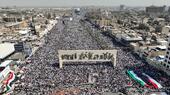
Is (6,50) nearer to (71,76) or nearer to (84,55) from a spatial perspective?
(71,76)

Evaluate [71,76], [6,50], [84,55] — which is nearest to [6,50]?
[6,50]

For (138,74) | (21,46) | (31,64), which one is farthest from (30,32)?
(138,74)

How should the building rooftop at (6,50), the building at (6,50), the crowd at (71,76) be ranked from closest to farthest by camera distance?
1. the crowd at (71,76)
2. the building at (6,50)
3. the building rooftop at (6,50)

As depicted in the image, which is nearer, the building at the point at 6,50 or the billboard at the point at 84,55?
the billboard at the point at 84,55

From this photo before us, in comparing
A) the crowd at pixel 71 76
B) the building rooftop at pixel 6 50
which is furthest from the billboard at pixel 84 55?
the building rooftop at pixel 6 50

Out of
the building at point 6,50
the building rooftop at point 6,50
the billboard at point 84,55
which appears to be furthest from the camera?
the building rooftop at point 6,50

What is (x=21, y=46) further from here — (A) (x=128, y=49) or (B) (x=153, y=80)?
(B) (x=153, y=80)

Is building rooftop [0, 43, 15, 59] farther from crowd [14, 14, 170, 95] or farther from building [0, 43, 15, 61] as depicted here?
crowd [14, 14, 170, 95]

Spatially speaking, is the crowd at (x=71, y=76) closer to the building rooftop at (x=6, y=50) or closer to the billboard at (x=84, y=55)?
the billboard at (x=84, y=55)
